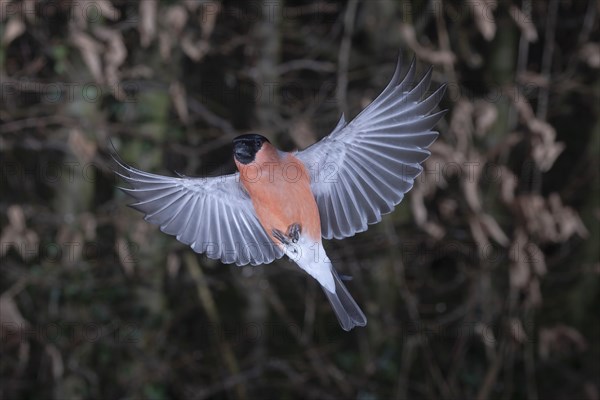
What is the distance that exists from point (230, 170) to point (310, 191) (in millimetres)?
2289

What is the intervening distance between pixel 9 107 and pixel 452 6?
2.49 metres

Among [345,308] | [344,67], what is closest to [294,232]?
[345,308]

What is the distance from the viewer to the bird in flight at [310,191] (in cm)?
233

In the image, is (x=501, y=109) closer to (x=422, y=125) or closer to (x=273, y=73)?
(x=273, y=73)

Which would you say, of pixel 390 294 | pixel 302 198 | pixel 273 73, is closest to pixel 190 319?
pixel 390 294

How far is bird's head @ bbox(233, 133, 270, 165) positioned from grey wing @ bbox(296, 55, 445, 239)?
0.16 meters

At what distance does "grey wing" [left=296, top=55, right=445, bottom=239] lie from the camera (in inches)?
91.6

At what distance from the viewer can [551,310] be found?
578cm

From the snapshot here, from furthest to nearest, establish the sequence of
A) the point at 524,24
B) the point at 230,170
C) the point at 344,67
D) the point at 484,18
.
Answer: the point at 230,170 < the point at 344,67 < the point at 524,24 < the point at 484,18

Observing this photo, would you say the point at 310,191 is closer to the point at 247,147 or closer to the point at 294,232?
the point at 294,232

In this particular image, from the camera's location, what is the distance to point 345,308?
7.80 ft

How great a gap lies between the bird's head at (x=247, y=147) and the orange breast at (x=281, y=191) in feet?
0.06

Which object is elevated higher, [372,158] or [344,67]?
[344,67]

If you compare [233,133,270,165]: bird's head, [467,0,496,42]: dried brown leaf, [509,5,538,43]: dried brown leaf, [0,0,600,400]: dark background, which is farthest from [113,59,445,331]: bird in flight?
[509,5,538,43]: dried brown leaf
